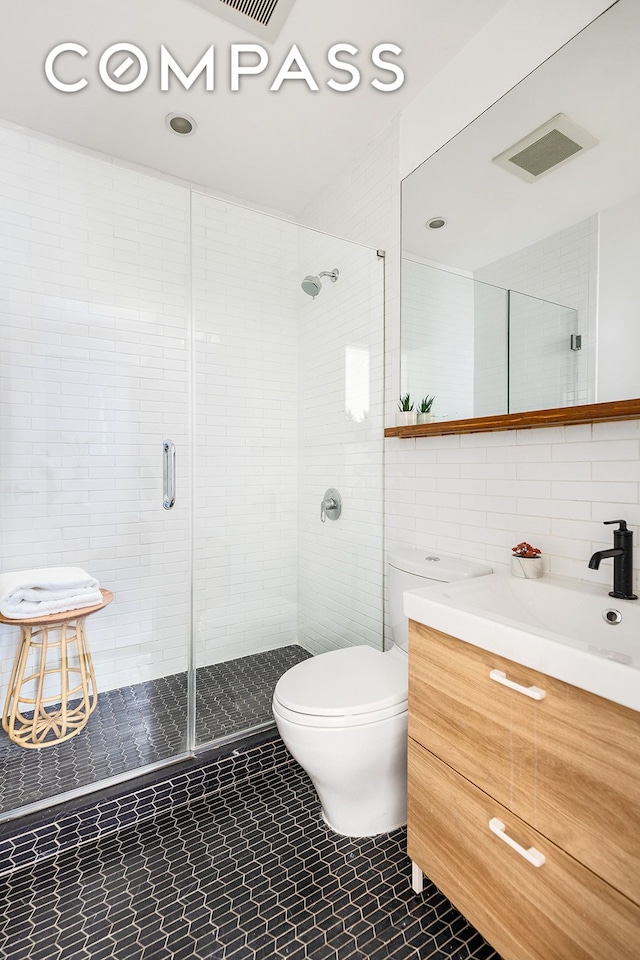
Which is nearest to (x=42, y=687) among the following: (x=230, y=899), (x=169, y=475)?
(x=169, y=475)

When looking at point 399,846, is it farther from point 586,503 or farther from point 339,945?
point 586,503

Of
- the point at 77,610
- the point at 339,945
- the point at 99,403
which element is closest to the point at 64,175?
the point at 99,403

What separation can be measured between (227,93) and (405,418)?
1527mm

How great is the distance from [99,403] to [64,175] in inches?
38.3

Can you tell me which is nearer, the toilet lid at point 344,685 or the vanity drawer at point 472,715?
the vanity drawer at point 472,715

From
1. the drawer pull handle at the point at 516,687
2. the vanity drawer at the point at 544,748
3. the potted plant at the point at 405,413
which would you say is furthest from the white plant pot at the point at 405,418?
the drawer pull handle at the point at 516,687

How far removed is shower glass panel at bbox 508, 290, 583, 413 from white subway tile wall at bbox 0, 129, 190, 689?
1.27m

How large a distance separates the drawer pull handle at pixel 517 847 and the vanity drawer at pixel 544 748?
5cm

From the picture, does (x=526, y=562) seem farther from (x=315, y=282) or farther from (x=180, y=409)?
(x=315, y=282)

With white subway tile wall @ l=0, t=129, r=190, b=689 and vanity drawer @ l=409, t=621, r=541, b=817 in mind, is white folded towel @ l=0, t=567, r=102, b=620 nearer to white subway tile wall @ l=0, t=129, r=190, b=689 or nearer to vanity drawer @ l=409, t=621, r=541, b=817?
white subway tile wall @ l=0, t=129, r=190, b=689

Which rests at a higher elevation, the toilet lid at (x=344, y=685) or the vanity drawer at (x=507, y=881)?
the toilet lid at (x=344, y=685)

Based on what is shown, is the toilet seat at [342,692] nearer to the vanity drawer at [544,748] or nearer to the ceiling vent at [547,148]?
the vanity drawer at [544,748]

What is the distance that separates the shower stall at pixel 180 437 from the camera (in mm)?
1892

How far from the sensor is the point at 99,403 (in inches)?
78.6
